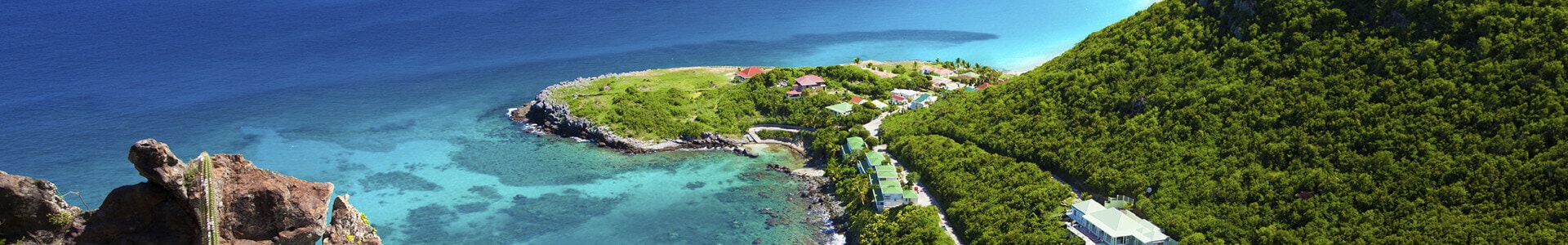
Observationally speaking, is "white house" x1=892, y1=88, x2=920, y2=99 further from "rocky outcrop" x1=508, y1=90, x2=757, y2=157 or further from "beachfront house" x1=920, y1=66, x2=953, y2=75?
"rocky outcrop" x1=508, y1=90, x2=757, y2=157

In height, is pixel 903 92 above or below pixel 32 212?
below

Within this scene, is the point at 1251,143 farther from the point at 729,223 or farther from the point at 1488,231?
the point at 729,223

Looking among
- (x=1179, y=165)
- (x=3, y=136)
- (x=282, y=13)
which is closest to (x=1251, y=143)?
(x=1179, y=165)

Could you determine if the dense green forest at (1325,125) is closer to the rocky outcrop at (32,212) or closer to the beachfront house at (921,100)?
the beachfront house at (921,100)

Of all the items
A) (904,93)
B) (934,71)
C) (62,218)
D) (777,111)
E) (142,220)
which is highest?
(62,218)

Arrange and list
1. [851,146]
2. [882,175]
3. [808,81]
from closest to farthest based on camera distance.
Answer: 1. [882,175]
2. [851,146]
3. [808,81]

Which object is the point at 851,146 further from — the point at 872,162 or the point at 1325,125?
the point at 1325,125

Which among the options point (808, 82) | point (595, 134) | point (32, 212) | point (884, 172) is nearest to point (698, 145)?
point (595, 134)
